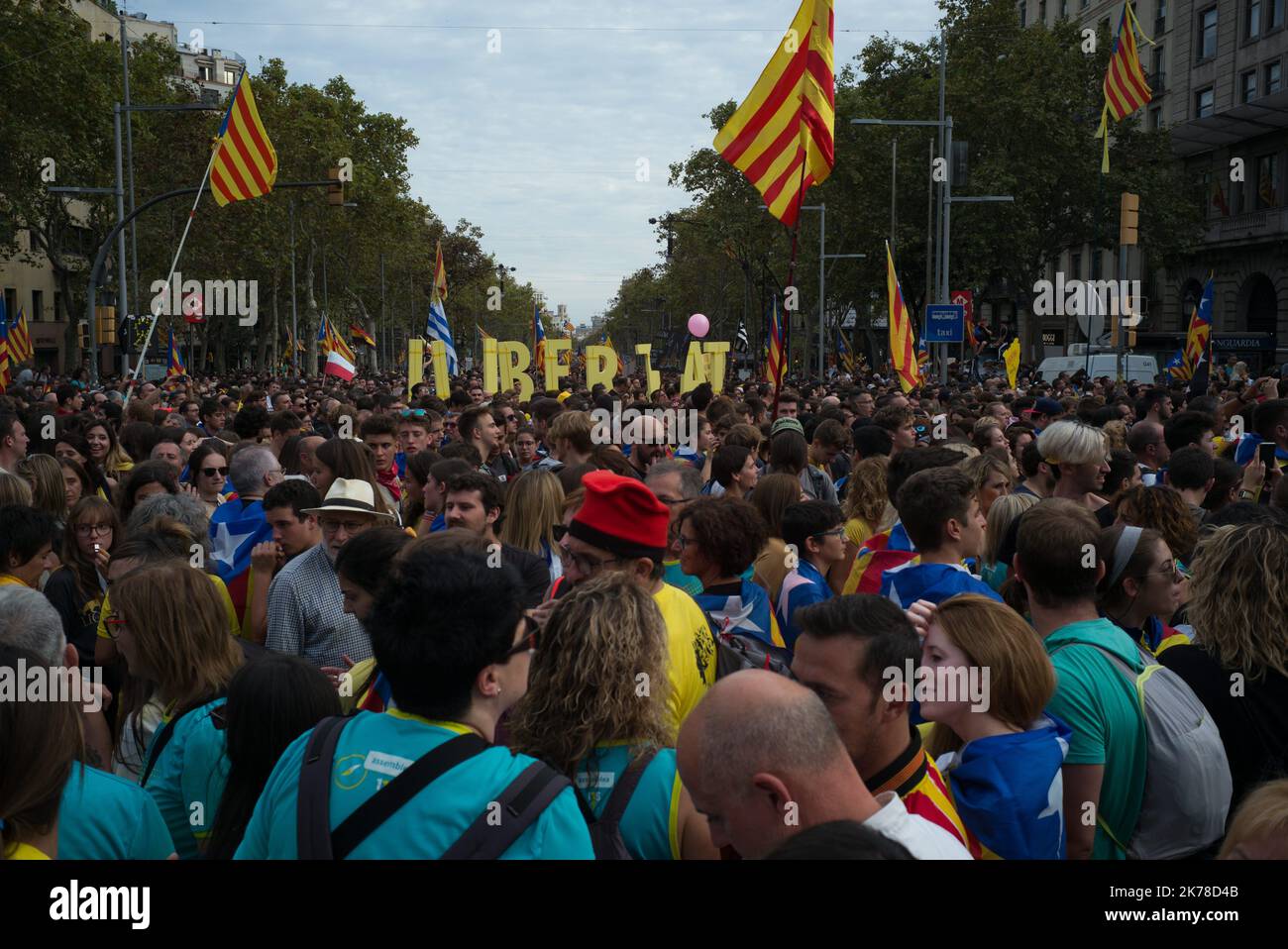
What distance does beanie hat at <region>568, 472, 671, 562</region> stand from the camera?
396cm

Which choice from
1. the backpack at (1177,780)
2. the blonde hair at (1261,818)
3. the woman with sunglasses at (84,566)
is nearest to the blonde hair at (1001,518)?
the backpack at (1177,780)

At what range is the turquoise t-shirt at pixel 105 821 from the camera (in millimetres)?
2957

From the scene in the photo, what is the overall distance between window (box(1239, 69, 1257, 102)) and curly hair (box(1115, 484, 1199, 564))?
155 ft

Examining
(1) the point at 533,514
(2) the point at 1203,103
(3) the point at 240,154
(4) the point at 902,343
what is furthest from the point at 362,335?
(1) the point at 533,514

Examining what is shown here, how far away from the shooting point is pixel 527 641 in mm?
2895

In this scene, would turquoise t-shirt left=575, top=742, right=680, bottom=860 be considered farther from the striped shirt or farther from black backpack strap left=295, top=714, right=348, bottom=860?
black backpack strap left=295, top=714, right=348, bottom=860

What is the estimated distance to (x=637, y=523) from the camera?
3965 mm

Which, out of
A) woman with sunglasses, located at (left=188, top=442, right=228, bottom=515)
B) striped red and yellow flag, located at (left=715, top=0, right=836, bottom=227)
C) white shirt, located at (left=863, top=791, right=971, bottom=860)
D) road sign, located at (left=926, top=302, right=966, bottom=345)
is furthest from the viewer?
road sign, located at (left=926, top=302, right=966, bottom=345)

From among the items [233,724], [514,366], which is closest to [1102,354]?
[514,366]

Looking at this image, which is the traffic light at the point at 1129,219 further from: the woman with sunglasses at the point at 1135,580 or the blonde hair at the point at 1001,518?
the woman with sunglasses at the point at 1135,580

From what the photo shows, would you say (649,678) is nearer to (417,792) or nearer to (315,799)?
(417,792)

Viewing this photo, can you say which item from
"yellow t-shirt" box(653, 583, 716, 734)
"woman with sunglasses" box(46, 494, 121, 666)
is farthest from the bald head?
"woman with sunglasses" box(46, 494, 121, 666)
